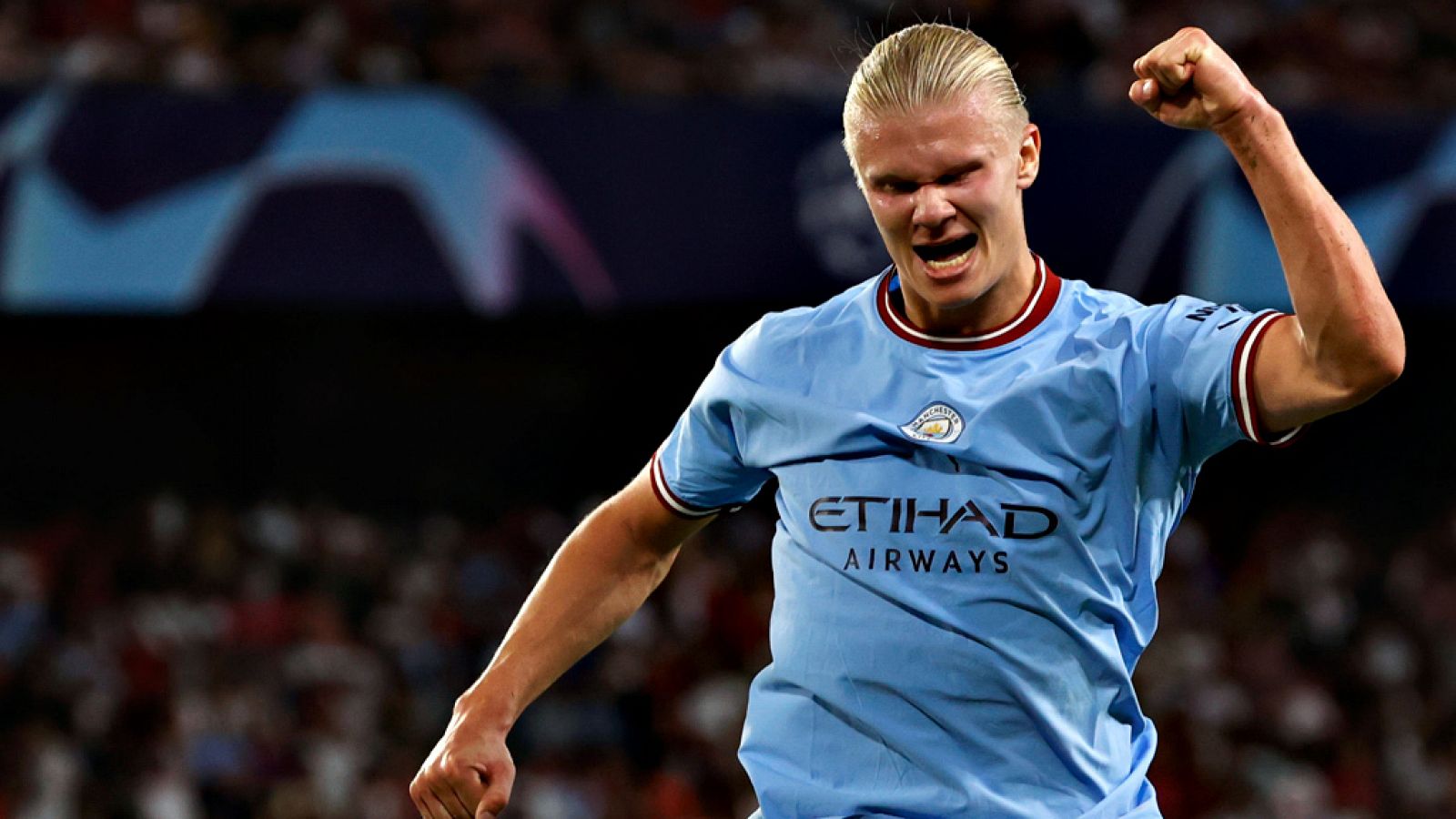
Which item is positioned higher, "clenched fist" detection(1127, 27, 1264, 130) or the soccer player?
"clenched fist" detection(1127, 27, 1264, 130)

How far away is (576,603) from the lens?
8.27ft

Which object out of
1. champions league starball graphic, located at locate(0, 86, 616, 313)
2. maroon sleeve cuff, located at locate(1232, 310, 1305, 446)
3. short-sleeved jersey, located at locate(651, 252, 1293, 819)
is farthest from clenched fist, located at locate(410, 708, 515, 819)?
champions league starball graphic, located at locate(0, 86, 616, 313)

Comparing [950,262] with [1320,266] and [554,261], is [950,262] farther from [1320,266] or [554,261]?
[554,261]

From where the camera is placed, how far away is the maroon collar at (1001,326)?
2.23 metres

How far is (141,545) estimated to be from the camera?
916cm

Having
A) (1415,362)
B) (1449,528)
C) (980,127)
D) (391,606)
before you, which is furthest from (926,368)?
(1415,362)

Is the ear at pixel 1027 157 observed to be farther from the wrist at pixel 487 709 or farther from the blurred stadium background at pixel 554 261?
the blurred stadium background at pixel 554 261

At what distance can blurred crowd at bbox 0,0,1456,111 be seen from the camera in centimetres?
814

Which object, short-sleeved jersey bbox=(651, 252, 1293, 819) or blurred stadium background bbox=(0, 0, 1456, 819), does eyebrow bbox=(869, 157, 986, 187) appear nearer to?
short-sleeved jersey bbox=(651, 252, 1293, 819)

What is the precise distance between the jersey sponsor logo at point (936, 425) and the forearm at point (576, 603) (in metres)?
0.53

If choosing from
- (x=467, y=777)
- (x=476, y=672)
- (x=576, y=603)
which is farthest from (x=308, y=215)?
(x=467, y=777)

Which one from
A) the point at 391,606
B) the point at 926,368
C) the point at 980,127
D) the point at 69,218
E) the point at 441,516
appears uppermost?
the point at 980,127

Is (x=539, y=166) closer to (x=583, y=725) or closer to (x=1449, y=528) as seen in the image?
(x=583, y=725)

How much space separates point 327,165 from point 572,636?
18.8ft
